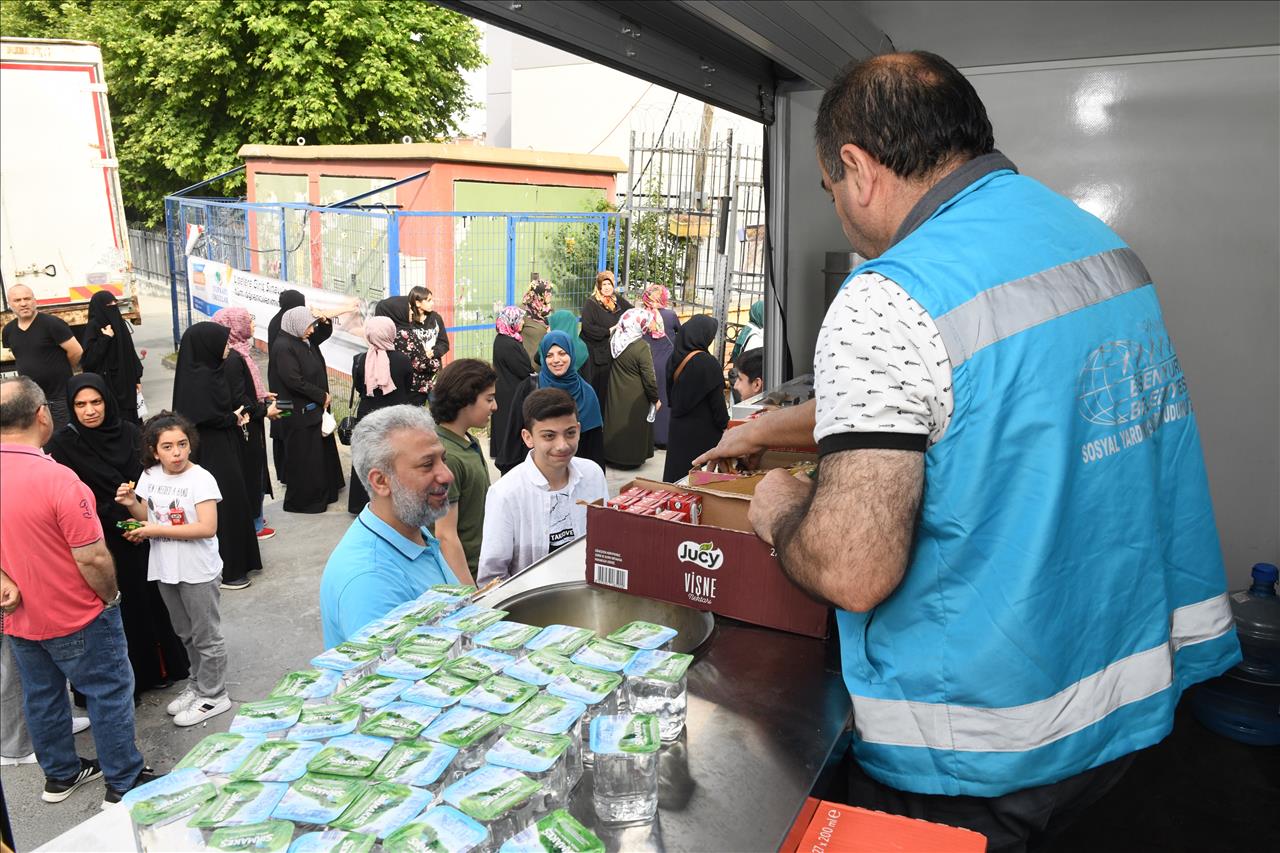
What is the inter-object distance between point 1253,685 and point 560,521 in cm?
325

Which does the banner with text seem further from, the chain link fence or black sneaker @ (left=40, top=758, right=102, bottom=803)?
black sneaker @ (left=40, top=758, right=102, bottom=803)

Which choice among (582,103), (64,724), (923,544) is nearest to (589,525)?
(923,544)

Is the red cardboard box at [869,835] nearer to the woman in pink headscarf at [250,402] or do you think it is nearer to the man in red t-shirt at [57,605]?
the man in red t-shirt at [57,605]

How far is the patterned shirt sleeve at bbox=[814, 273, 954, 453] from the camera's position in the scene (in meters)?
1.41

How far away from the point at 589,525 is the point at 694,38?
8.59 ft

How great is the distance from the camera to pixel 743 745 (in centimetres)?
174

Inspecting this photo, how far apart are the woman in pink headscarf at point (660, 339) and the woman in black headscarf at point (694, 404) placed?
6.23 feet

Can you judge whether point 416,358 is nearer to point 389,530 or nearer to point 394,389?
point 394,389

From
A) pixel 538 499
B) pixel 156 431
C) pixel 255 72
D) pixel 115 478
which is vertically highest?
pixel 255 72

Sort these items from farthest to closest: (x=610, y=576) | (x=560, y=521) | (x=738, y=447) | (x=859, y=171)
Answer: (x=560, y=521) → (x=738, y=447) → (x=610, y=576) → (x=859, y=171)

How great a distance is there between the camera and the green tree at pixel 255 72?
22547 mm

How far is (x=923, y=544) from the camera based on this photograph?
153 centimetres

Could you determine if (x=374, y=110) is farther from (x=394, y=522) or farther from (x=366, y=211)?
(x=394, y=522)

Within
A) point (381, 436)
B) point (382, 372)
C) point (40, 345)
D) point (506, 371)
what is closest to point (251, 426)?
point (382, 372)
